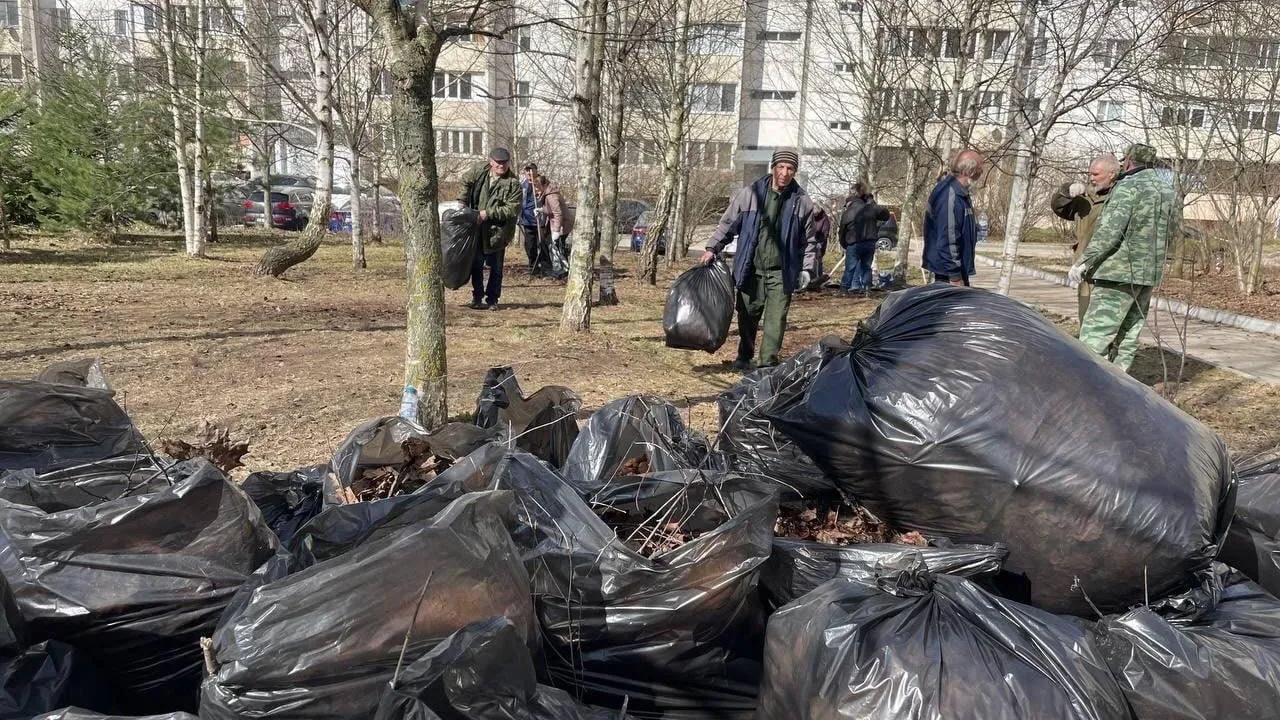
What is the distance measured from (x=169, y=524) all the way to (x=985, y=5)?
11.5m

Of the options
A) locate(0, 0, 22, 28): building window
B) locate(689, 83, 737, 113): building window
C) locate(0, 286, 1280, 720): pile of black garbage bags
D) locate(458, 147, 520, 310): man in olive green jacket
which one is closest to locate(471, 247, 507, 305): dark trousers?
locate(458, 147, 520, 310): man in olive green jacket

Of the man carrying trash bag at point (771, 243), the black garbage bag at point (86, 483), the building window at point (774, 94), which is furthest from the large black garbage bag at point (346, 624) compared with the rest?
the building window at point (774, 94)

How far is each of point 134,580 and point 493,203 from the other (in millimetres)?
6206

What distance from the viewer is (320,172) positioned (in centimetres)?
1112

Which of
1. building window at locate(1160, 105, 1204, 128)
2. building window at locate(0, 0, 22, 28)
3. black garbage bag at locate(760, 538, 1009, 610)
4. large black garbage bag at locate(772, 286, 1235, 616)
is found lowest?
black garbage bag at locate(760, 538, 1009, 610)

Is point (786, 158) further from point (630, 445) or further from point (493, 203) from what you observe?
point (493, 203)

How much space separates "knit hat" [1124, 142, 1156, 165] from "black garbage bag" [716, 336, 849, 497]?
292cm

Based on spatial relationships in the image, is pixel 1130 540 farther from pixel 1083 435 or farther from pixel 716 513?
pixel 716 513

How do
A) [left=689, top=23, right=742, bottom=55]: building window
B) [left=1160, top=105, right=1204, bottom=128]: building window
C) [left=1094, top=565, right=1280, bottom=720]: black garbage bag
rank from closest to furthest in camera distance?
[left=1094, top=565, right=1280, bottom=720]: black garbage bag < [left=1160, top=105, right=1204, bottom=128]: building window < [left=689, top=23, right=742, bottom=55]: building window

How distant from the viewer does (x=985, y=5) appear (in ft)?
35.1

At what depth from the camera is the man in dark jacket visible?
11422mm

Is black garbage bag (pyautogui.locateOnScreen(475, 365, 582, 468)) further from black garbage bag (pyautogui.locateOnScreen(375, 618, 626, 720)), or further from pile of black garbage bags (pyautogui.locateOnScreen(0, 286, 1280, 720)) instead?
black garbage bag (pyautogui.locateOnScreen(375, 618, 626, 720))

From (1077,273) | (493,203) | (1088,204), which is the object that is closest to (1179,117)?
(1088,204)

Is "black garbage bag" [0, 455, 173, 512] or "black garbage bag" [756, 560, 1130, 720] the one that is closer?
"black garbage bag" [756, 560, 1130, 720]
